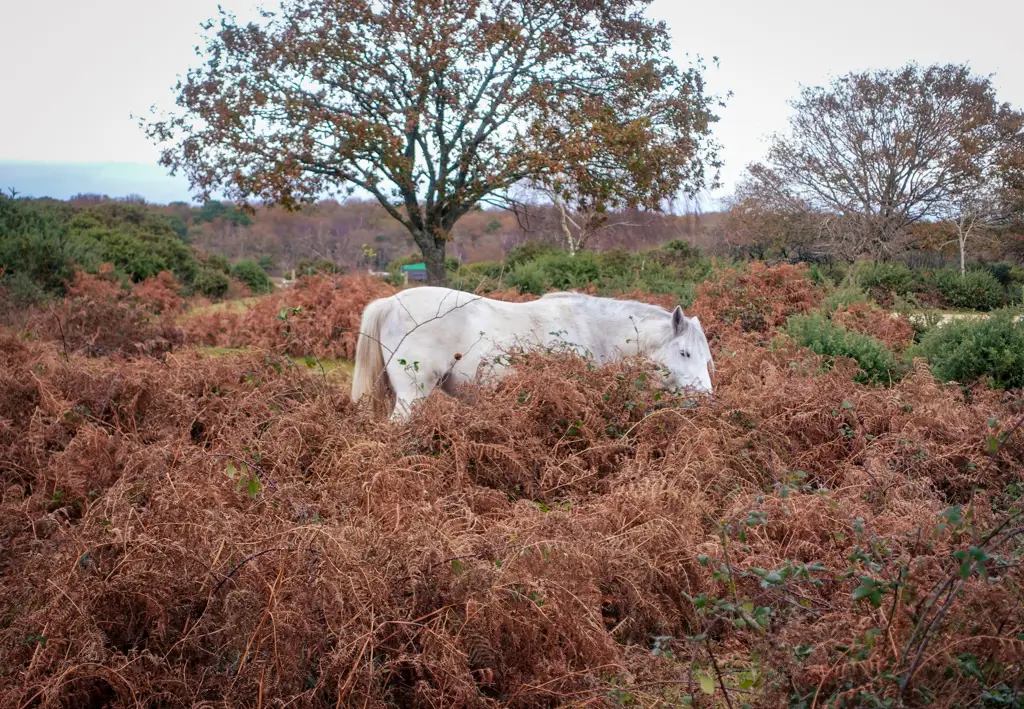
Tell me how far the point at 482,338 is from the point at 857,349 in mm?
3670

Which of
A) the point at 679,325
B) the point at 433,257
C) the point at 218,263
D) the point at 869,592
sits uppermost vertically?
the point at 433,257

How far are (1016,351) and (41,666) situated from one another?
7655mm

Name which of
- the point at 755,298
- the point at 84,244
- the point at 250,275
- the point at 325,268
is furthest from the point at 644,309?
the point at 250,275

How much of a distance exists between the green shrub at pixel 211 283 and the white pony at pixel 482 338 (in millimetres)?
14280

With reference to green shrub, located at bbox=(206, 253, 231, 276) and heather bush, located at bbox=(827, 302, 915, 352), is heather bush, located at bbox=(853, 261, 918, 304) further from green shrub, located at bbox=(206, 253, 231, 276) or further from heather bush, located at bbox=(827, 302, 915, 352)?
green shrub, located at bbox=(206, 253, 231, 276)

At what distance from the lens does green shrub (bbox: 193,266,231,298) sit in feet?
65.6

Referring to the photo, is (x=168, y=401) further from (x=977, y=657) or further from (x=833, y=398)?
(x=977, y=657)

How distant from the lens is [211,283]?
20.4 meters

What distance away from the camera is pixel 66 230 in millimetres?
16344

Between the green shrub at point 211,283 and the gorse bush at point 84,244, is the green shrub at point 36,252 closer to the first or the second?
the gorse bush at point 84,244

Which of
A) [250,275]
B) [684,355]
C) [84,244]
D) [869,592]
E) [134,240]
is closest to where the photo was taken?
[869,592]

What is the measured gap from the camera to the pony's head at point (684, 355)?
7059mm

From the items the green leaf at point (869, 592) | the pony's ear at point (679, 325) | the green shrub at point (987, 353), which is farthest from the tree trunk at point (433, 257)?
the green leaf at point (869, 592)

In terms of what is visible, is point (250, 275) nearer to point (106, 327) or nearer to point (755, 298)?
point (106, 327)
